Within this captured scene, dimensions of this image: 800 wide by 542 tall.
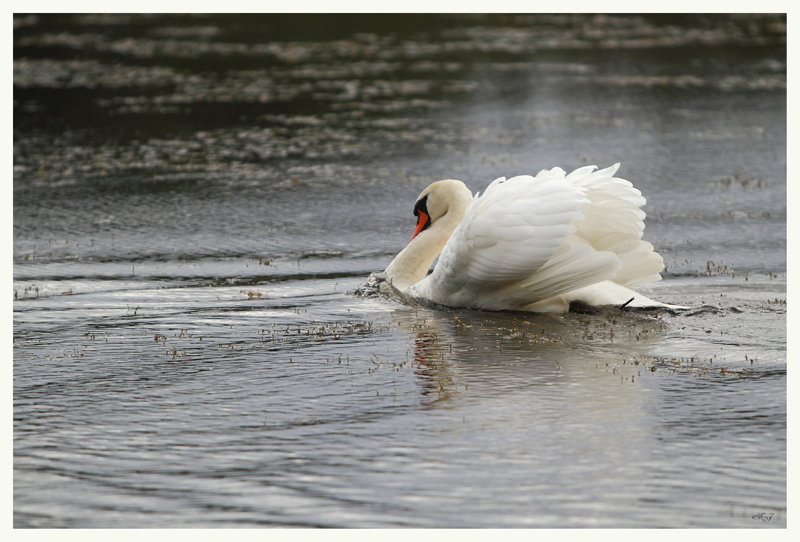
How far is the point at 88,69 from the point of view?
23.8m

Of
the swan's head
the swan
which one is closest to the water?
the swan

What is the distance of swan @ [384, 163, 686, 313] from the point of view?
7.08 m

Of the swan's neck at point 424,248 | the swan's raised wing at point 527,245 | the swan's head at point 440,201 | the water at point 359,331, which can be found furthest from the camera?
the swan's head at point 440,201

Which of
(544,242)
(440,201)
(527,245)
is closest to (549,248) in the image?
(544,242)

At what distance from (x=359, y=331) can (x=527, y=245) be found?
139 cm

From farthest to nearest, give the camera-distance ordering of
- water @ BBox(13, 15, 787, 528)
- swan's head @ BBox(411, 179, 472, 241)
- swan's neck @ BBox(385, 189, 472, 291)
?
swan's head @ BBox(411, 179, 472, 241) → swan's neck @ BBox(385, 189, 472, 291) → water @ BBox(13, 15, 787, 528)

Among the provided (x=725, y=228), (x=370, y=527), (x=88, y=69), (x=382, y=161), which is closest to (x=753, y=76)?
(x=382, y=161)

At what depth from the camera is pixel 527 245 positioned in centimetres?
710

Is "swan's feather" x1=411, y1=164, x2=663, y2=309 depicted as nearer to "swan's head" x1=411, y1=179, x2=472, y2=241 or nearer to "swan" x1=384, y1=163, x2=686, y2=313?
"swan" x1=384, y1=163, x2=686, y2=313

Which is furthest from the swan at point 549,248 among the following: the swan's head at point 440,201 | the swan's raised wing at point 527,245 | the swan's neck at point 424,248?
the swan's head at point 440,201

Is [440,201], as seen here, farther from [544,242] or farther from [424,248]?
[544,242]

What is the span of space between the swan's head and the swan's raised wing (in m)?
1.34

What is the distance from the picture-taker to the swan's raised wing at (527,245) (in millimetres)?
7031

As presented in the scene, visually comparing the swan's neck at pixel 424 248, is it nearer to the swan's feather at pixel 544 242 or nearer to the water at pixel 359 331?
the water at pixel 359 331
